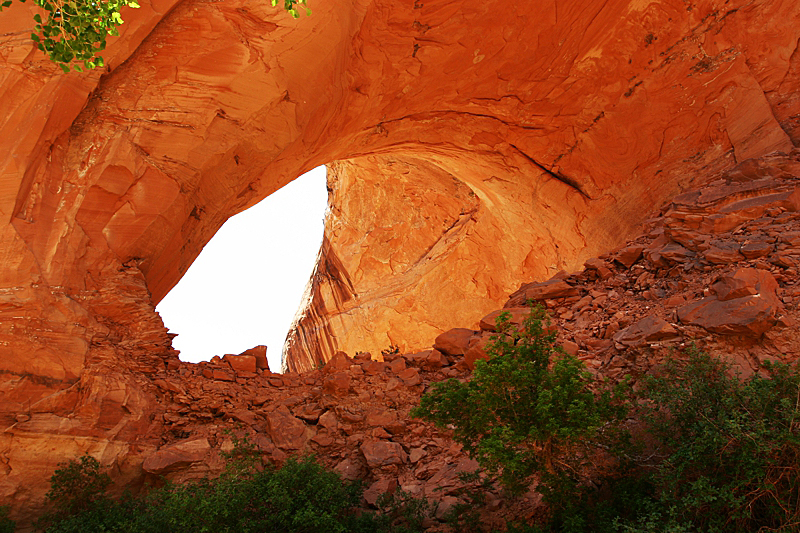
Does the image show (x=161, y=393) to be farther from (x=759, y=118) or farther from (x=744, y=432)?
(x=759, y=118)

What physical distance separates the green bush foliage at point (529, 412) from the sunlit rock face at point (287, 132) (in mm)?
4382

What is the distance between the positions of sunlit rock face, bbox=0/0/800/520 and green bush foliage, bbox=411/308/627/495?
14.4 ft

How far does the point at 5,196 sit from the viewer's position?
6.82 meters

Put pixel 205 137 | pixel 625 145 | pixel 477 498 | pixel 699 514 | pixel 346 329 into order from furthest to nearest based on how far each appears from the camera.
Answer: pixel 346 329, pixel 625 145, pixel 205 137, pixel 477 498, pixel 699 514

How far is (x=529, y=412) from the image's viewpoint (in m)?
5.63

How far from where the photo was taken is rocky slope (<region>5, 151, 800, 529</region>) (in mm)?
6734

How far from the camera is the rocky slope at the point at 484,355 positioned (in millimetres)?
6734

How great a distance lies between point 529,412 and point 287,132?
18.9 ft

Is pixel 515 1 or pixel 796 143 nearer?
pixel 796 143

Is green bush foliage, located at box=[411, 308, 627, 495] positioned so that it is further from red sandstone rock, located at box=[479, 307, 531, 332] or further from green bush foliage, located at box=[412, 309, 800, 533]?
red sandstone rock, located at box=[479, 307, 531, 332]

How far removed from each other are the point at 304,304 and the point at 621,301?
13.2 meters

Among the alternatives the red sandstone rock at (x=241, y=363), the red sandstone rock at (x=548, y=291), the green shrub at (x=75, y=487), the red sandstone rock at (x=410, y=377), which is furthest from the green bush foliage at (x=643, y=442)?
the green shrub at (x=75, y=487)

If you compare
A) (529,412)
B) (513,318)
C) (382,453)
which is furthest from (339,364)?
→ (529,412)

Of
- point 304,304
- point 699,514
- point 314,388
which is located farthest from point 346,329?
point 699,514
